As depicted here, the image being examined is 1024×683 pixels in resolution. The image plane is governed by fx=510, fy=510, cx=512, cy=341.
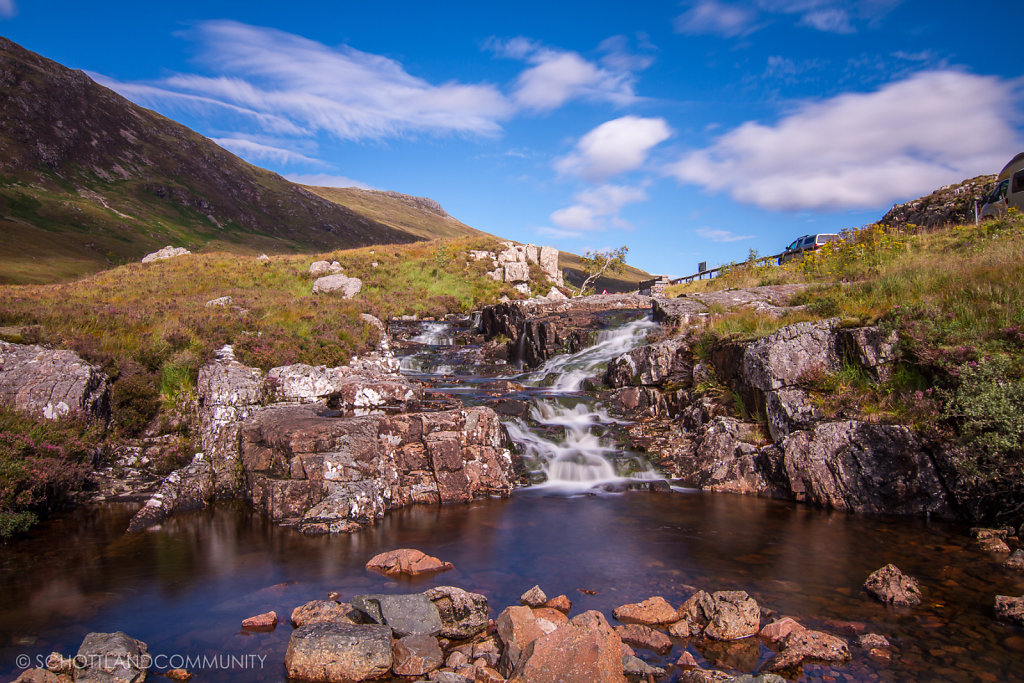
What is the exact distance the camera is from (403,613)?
19.2 ft

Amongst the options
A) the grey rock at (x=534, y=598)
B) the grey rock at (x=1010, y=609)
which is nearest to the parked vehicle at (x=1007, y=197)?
the grey rock at (x=1010, y=609)

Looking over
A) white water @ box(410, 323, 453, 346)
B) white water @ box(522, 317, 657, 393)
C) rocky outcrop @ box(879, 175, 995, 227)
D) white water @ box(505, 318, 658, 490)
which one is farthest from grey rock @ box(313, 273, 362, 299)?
rocky outcrop @ box(879, 175, 995, 227)

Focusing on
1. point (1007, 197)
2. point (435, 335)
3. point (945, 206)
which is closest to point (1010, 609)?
point (1007, 197)

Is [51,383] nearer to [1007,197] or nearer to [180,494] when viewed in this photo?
[180,494]

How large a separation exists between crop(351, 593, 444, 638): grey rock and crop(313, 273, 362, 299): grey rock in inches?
1179

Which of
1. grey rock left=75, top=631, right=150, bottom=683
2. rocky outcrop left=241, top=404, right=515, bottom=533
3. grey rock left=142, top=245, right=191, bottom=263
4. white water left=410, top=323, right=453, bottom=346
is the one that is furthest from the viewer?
grey rock left=142, top=245, right=191, bottom=263

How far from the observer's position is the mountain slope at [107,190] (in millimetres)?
58469

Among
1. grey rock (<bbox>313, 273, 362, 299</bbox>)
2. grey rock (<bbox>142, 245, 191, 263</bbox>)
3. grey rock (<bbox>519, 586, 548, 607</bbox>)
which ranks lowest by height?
grey rock (<bbox>519, 586, 548, 607</bbox>)

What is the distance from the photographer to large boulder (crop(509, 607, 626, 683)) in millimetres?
4609

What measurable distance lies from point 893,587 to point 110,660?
890 cm

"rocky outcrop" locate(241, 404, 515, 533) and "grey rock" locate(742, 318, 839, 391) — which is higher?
"grey rock" locate(742, 318, 839, 391)

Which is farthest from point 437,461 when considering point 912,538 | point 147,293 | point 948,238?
point 147,293

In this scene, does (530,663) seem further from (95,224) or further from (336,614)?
(95,224)

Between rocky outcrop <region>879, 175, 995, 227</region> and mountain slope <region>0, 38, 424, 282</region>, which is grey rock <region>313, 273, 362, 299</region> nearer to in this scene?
mountain slope <region>0, 38, 424, 282</region>
